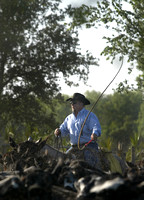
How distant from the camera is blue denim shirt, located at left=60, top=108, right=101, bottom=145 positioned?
591 cm

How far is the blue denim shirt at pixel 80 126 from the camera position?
19.4 feet

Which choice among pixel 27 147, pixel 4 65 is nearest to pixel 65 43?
pixel 4 65

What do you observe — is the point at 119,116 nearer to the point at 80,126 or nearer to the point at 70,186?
the point at 80,126

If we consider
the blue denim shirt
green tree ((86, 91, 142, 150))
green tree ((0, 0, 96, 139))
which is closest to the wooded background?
green tree ((0, 0, 96, 139))

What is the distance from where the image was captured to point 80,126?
6.17 meters

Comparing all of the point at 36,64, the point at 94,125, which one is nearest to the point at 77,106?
the point at 94,125

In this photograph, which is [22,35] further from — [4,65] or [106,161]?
[106,161]

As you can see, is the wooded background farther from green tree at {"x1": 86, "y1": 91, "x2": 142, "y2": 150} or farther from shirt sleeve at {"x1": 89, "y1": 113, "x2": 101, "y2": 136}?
green tree at {"x1": 86, "y1": 91, "x2": 142, "y2": 150}

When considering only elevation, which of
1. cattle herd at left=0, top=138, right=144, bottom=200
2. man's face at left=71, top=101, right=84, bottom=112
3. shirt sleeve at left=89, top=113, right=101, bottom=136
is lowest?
cattle herd at left=0, top=138, right=144, bottom=200

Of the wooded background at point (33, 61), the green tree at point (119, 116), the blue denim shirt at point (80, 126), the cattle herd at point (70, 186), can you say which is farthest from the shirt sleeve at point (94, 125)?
the green tree at point (119, 116)

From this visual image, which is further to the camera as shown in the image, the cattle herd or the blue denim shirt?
the blue denim shirt

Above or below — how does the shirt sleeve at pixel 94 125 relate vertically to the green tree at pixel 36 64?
below

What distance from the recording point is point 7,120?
21875 mm

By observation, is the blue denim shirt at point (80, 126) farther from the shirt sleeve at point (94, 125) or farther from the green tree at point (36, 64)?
the green tree at point (36, 64)
